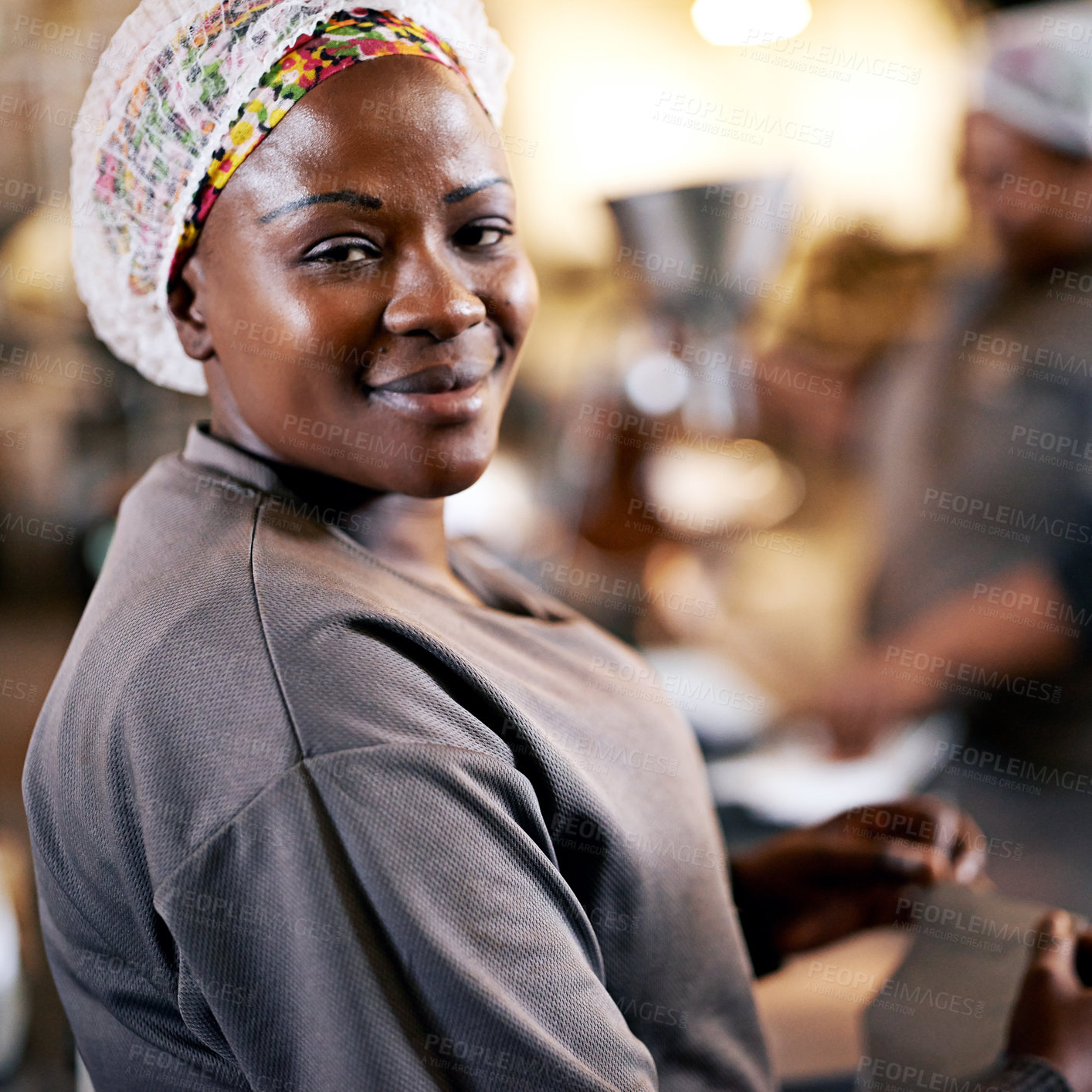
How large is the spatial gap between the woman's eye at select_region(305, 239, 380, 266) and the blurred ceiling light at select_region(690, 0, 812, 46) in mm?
2660

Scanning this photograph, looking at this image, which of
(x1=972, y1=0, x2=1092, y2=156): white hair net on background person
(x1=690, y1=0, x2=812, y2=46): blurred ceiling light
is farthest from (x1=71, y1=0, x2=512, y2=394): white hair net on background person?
(x1=690, y1=0, x2=812, y2=46): blurred ceiling light

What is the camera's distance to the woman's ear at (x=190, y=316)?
75 cm

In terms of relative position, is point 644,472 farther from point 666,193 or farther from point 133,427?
point 133,427

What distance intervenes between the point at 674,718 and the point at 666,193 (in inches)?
61.6

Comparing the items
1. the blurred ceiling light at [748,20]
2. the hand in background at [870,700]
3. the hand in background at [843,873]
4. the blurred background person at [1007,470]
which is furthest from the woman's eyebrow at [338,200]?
the blurred ceiling light at [748,20]

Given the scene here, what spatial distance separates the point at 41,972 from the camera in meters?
1.65

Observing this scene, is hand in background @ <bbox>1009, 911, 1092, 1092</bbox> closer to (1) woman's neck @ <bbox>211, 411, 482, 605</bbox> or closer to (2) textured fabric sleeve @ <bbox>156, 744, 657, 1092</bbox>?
(2) textured fabric sleeve @ <bbox>156, 744, 657, 1092</bbox>

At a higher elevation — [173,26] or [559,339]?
[173,26]

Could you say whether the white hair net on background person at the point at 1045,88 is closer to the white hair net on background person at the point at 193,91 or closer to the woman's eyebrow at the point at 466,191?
the white hair net on background person at the point at 193,91

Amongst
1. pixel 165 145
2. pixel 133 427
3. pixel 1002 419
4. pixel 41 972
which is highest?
pixel 165 145

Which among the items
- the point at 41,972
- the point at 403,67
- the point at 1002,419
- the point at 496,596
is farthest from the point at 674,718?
the point at 41,972

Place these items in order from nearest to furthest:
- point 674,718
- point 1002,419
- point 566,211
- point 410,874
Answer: point 410,874 → point 674,718 → point 1002,419 → point 566,211

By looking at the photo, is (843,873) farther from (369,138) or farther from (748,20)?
(748,20)

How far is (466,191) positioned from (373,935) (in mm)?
496
